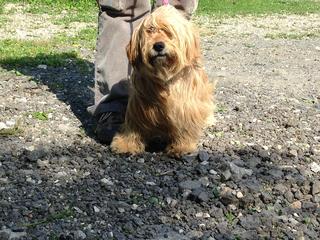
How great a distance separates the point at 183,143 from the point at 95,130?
A: 929mm

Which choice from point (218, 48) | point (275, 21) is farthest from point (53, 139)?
point (275, 21)

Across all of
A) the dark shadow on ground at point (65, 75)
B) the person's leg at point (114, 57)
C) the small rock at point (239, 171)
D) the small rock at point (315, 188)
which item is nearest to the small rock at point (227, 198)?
the small rock at point (239, 171)

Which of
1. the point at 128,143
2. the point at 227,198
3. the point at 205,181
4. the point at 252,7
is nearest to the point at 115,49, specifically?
the point at 128,143

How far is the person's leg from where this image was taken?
527 cm

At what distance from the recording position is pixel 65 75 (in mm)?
7492

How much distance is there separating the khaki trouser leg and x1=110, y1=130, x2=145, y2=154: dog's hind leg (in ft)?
1.34

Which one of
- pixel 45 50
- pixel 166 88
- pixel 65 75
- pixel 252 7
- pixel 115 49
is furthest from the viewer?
pixel 252 7

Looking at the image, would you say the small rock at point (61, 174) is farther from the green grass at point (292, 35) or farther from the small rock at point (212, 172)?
the green grass at point (292, 35)

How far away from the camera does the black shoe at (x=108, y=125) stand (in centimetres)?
517

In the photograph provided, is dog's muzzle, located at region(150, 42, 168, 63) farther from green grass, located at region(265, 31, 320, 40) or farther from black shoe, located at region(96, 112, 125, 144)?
green grass, located at region(265, 31, 320, 40)

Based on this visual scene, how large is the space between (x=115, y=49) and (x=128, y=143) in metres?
0.95

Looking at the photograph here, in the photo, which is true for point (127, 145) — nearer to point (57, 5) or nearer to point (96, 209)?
point (96, 209)

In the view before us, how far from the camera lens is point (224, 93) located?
22.6ft

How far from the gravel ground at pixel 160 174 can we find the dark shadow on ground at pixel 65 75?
0.09 feet
